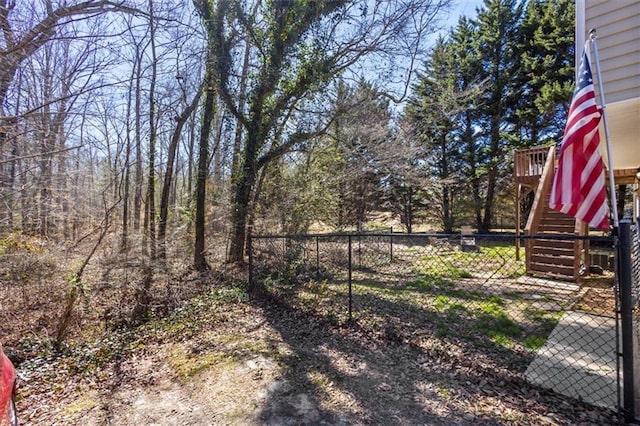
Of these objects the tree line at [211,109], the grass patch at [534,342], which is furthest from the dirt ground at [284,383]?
the tree line at [211,109]

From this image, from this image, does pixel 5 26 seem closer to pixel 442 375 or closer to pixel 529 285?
pixel 442 375

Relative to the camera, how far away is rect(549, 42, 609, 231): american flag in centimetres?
213

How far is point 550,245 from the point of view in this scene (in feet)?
21.6

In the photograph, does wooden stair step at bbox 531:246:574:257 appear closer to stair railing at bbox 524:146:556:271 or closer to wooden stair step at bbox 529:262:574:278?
stair railing at bbox 524:146:556:271

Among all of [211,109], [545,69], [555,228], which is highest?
[545,69]

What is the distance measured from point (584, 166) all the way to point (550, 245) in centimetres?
543

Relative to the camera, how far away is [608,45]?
3357 millimetres

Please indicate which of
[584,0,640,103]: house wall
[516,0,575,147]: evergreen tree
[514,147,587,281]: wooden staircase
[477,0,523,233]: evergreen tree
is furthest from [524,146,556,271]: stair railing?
[477,0,523,233]: evergreen tree

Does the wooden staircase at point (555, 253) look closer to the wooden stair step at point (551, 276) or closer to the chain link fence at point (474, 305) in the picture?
the wooden stair step at point (551, 276)

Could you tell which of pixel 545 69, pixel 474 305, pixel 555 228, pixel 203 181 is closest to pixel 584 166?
pixel 474 305

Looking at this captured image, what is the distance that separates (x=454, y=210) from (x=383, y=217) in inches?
158

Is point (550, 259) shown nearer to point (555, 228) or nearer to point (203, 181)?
point (555, 228)

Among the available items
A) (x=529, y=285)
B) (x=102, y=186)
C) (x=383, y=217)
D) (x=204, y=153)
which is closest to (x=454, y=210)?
(x=383, y=217)

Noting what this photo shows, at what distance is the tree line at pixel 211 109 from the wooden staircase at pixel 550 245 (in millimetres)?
3996
